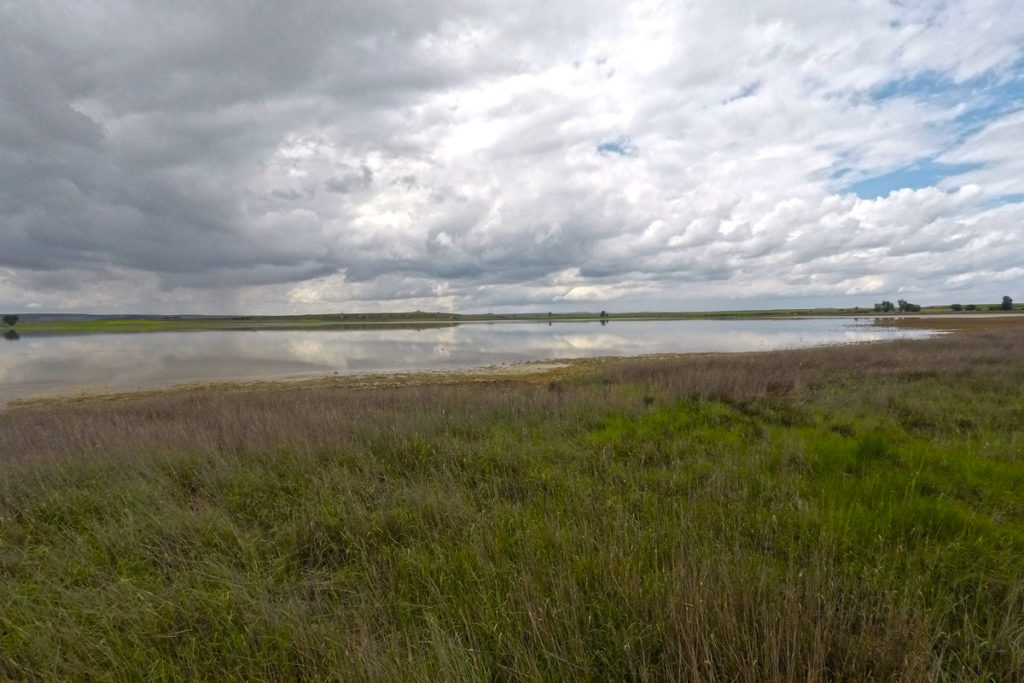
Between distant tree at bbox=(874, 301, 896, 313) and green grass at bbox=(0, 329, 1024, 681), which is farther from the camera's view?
distant tree at bbox=(874, 301, 896, 313)

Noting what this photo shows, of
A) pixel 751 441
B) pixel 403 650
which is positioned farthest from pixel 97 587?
pixel 751 441

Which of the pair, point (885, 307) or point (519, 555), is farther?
point (885, 307)

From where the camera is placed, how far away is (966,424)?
871cm

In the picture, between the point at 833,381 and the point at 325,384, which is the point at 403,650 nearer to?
the point at 833,381

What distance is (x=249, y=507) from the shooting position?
527 cm

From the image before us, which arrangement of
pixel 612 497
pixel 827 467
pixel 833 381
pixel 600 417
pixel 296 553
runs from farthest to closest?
pixel 833 381
pixel 600 417
pixel 827 467
pixel 612 497
pixel 296 553

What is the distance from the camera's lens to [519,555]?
3.74 metres

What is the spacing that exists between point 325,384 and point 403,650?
2296 centimetres

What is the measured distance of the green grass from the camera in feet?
8.64

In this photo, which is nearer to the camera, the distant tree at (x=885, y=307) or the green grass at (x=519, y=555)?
the green grass at (x=519, y=555)

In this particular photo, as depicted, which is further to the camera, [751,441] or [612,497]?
[751,441]

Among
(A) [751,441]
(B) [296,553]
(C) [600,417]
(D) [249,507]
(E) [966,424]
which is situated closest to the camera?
(B) [296,553]

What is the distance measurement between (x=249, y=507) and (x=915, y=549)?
22.8ft

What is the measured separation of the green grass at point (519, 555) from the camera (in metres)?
2.63
